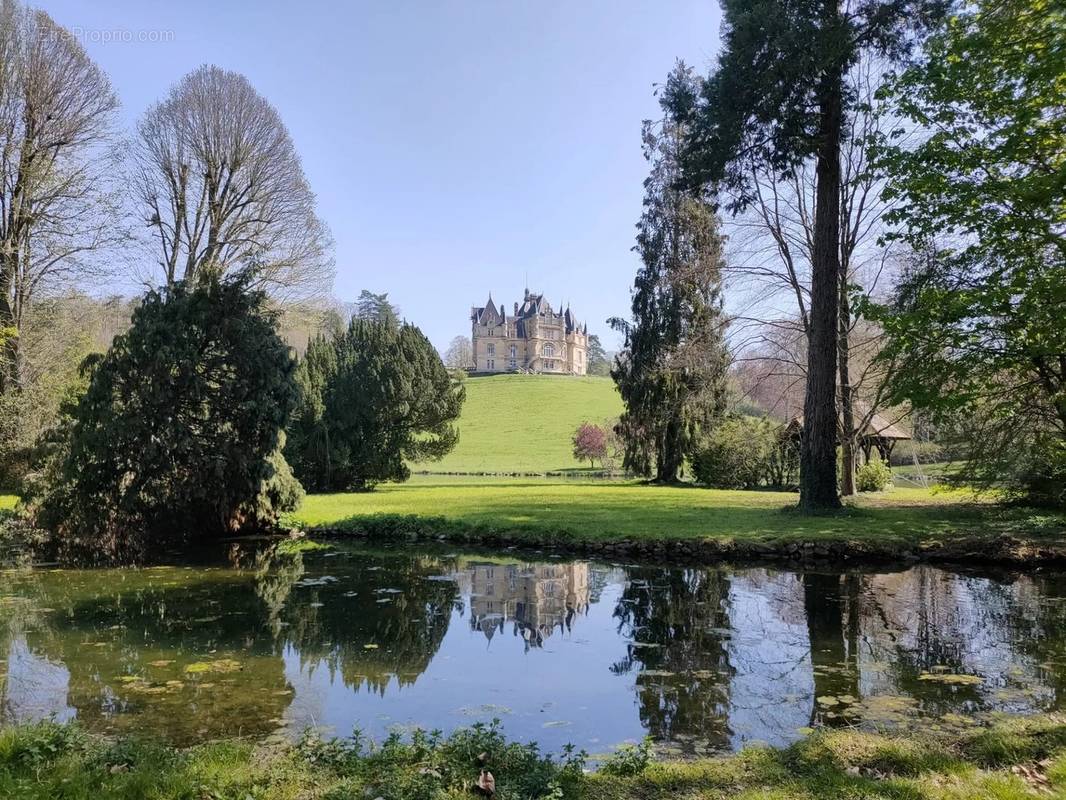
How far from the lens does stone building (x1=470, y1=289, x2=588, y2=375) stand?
96.5m

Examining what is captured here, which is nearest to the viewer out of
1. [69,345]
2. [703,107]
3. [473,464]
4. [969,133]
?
[969,133]

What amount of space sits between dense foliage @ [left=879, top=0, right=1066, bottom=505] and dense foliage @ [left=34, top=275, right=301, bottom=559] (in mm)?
12840

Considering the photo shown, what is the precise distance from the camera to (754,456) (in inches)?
1033

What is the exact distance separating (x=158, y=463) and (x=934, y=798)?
14170 mm

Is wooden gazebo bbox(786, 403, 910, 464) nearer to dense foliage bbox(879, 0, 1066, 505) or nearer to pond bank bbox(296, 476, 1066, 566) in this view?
pond bank bbox(296, 476, 1066, 566)

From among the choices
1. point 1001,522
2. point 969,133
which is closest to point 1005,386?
point 1001,522

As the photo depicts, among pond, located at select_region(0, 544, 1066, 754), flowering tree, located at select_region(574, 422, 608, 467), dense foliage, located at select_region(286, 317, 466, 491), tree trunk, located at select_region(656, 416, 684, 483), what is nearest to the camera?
pond, located at select_region(0, 544, 1066, 754)

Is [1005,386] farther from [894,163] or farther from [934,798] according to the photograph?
[934,798]

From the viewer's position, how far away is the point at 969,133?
39.7 ft

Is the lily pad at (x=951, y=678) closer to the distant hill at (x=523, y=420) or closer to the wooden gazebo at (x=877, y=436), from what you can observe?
the wooden gazebo at (x=877, y=436)

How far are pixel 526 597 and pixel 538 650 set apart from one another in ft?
7.94

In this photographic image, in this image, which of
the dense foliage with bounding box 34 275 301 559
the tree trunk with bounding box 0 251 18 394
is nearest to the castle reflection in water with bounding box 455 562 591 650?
the dense foliage with bounding box 34 275 301 559

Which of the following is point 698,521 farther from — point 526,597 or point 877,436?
point 877,436

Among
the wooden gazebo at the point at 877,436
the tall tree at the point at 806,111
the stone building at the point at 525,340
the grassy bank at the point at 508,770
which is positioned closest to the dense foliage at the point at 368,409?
the wooden gazebo at the point at 877,436
